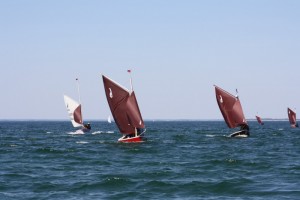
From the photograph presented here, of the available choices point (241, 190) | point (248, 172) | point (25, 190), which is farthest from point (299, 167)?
point (25, 190)

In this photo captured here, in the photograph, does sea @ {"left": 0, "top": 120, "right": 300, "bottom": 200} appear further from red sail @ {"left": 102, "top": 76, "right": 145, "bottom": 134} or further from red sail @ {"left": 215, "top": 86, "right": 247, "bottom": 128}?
red sail @ {"left": 215, "top": 86, "right": 247, "bottom": 128}

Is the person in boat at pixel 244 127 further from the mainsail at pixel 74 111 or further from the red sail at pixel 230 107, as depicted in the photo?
the mainsail at pixel 74 111

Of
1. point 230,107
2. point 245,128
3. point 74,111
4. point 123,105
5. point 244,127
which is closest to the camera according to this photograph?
point 123,105

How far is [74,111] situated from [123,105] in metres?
44.9

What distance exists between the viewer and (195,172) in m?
36.6

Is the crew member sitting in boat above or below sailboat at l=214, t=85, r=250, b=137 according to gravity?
below

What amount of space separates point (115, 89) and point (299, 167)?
27712 mm

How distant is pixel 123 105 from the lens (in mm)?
63125

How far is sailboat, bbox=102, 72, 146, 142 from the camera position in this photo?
62594 millimetres

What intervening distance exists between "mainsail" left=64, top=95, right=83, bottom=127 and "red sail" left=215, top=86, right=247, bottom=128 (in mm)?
36061

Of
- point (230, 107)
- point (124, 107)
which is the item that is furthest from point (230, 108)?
point (124, 107)

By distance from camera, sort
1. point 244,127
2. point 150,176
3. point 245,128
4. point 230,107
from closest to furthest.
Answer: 1. point 150,176
2. point 230,107
3. point 244,127
4. point 245,128

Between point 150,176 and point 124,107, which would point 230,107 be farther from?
point 150,176

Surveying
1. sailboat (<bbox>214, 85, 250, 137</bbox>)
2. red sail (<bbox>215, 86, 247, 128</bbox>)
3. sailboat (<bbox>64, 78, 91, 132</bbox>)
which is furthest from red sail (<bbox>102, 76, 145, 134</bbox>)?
sailboat (<bbox>64, 78, 91, 132</bbox>)
